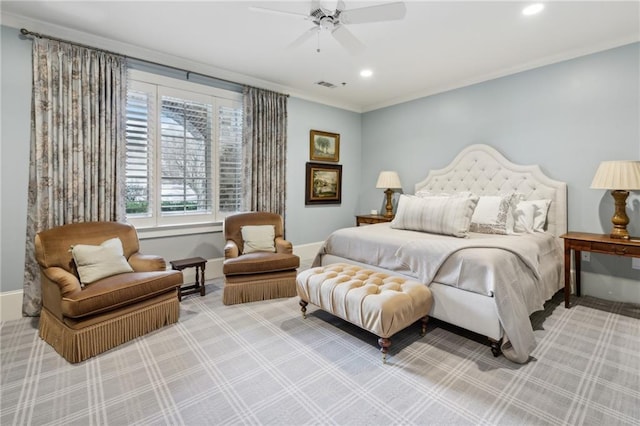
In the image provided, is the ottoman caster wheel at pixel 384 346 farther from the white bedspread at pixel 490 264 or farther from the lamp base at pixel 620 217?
the lamp base at pixel 620 217

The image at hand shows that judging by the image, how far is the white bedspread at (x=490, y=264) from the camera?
2217 millimetres

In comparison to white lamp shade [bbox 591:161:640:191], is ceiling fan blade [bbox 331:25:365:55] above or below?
above

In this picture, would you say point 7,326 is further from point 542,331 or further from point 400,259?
point 542,331

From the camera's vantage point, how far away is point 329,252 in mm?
3682

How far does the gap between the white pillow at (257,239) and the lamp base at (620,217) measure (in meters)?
3.63

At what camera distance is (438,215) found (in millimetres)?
3320

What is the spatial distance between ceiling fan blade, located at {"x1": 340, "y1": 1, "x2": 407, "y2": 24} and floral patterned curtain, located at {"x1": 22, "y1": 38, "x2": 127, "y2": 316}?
102 inches

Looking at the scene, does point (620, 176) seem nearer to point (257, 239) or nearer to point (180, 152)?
point (257, 239)

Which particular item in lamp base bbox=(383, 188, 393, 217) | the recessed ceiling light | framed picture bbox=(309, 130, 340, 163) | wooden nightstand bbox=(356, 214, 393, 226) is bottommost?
wooden nightstand bbox=(356, 214, 393, 226)

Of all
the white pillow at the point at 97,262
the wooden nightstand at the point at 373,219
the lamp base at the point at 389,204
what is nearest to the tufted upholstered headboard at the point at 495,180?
the lamp base at the point at 389,204

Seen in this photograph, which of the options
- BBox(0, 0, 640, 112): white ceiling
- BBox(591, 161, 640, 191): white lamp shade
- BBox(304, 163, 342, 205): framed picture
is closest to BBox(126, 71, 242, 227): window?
BBox(0, 0, 640, 112): white ceiling

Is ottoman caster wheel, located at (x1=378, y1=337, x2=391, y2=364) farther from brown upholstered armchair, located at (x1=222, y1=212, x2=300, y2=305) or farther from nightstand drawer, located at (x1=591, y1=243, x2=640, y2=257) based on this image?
nightstand drawer, located at (x1=591, y1=243, x2=640, y2=257)

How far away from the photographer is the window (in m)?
3.57

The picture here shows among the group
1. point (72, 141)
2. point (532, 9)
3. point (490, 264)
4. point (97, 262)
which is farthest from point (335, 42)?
point (97, 262)
